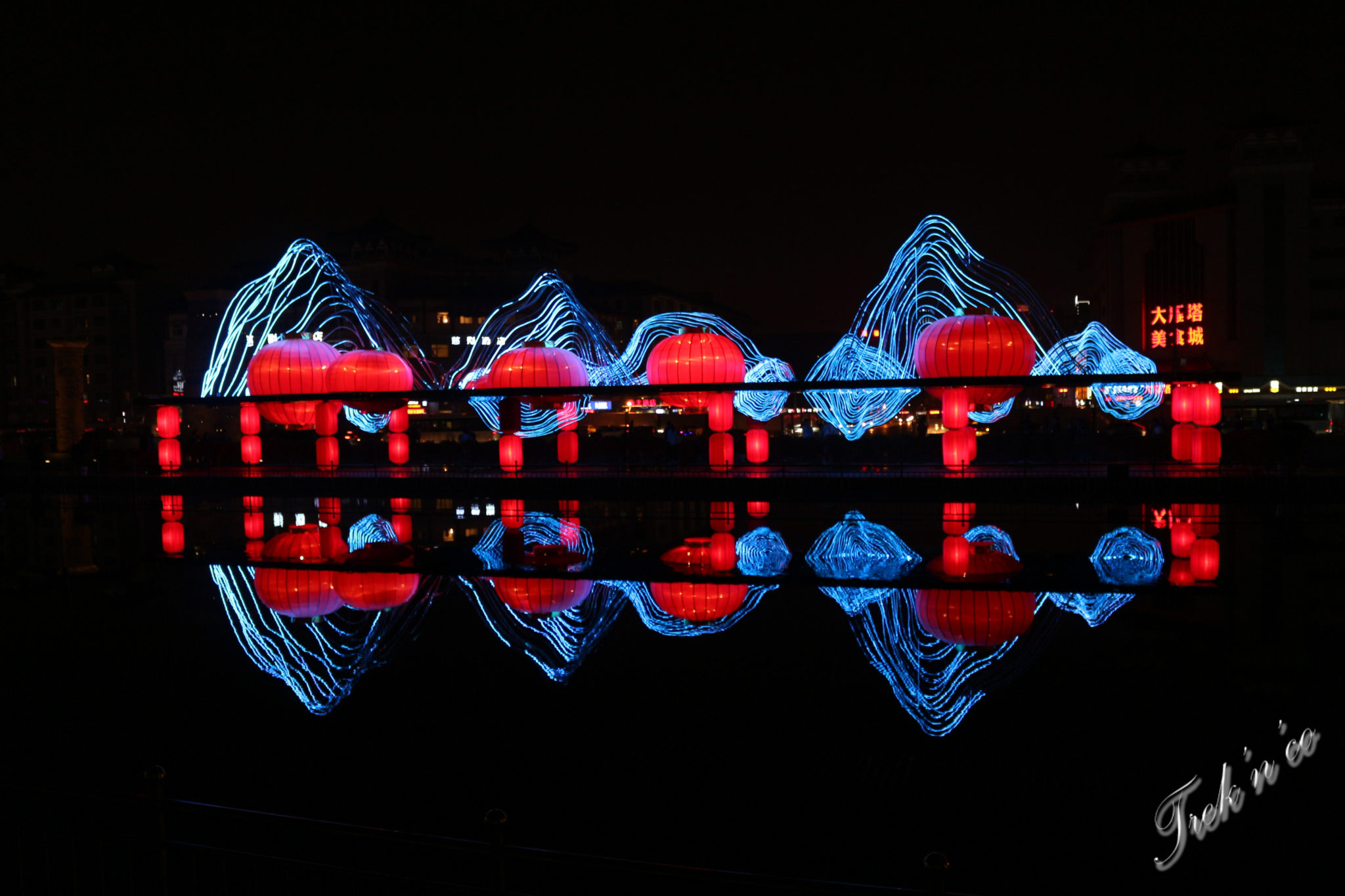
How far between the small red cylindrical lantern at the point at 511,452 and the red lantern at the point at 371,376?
3.14m

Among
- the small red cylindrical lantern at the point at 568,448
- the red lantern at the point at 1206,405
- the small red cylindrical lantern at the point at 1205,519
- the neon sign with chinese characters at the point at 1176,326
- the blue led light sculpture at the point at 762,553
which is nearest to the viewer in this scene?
the blue led light sculpture at the point at 762,553

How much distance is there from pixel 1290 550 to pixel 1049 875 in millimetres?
10758

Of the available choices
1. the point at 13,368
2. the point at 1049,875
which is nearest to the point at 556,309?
the point at 1049,875

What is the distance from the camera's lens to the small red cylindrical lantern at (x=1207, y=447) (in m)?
21.6

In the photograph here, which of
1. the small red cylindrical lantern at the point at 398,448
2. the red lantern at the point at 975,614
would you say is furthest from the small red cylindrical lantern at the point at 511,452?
the red lantern at the point at 975,614

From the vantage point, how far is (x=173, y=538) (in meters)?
17.1

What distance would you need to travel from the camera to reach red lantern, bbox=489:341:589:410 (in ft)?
80.9

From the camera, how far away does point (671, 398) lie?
24859mm

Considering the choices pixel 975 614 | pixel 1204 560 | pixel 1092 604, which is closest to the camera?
pixel 975 614

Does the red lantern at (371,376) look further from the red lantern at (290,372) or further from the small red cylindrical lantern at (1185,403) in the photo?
the small red cylindrical lantern at (1185,403)

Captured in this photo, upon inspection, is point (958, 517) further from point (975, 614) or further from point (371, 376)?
point (371, 376)

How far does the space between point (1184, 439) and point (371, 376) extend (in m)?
19.8

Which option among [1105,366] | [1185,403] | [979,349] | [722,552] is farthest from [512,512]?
[1185,403]

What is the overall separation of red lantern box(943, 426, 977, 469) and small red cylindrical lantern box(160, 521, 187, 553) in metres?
15.4
